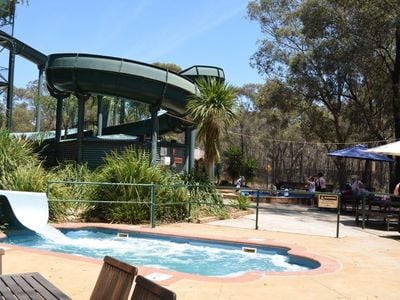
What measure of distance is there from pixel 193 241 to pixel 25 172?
535 cm

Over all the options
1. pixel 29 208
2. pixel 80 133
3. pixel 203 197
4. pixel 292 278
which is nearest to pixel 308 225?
pixel 203 197

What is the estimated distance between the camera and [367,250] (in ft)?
31.1

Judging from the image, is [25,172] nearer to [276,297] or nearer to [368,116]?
[276,297]

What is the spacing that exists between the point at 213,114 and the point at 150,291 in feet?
39.5

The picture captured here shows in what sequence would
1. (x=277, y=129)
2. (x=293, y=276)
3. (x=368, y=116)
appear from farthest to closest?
(x=277, y=129) < (x=368, y=116) < (x=293, y=276)

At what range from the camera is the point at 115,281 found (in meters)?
3.28

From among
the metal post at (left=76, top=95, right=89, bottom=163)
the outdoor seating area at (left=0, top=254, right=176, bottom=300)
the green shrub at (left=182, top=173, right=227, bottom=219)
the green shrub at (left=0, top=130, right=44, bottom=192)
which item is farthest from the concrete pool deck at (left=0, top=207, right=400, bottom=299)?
the metal post at (left=76, top=95, right=89, bottom=163)

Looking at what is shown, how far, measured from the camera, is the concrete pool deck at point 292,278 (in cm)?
578

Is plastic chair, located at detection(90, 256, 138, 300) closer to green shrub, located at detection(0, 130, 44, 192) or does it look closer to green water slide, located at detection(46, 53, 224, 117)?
green shrub, located at detection(0, 130, 44, 192)

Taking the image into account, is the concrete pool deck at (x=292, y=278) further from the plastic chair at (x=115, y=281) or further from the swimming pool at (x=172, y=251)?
the plastic chair at (x=115, y=281)

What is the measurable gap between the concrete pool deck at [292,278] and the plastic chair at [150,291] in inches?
106

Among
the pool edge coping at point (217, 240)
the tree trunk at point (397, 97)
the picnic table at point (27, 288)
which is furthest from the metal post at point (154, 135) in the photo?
the picnic table at point (27, 288)

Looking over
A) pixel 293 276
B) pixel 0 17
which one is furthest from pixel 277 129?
pixel 293 276

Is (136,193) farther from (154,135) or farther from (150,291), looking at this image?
(150,291)
